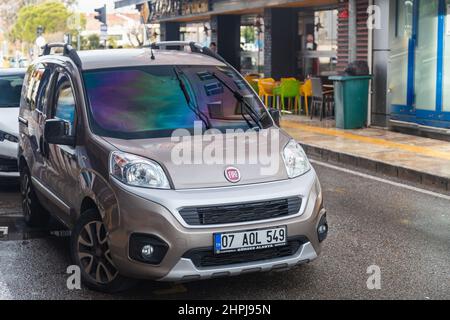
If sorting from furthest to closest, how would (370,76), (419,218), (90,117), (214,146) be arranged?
(370,76) < (419,218) < (90,117) < (214,146)

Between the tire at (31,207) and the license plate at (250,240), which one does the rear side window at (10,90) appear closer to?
the tire at (31,207)

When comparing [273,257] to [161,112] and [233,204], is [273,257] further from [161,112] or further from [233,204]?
→ [161,112]

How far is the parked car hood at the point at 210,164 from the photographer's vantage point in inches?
190

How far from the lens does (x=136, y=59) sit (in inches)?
235

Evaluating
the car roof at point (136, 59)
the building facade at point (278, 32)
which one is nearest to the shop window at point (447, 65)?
the building facade at point (278, 32)

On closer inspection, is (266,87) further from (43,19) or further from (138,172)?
(43,19)

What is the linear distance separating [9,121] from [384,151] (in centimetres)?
567

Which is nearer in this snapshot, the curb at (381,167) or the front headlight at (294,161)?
the front headlight at (294,161)

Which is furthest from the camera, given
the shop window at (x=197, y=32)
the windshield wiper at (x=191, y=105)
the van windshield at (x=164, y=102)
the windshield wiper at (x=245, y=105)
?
the shop window at (x=197, y=32)

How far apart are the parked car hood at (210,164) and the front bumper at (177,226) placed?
0.23ft

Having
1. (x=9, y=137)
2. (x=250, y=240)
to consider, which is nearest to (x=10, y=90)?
(x=9, y=137)
